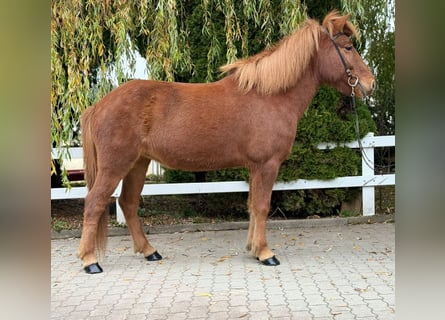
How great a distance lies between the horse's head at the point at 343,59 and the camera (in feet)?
13.8

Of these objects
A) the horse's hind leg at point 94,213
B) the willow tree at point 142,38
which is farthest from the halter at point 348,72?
the horse's hind leg at point 94,213

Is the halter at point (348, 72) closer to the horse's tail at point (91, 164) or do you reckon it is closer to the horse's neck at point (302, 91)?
the horse's neck at point (302, 91)

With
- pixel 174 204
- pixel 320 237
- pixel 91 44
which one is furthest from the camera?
pixel 174 204

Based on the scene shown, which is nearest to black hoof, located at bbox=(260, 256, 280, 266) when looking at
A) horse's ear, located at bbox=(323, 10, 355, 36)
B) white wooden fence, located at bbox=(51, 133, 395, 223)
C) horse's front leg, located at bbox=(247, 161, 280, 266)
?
horse's front leg, located at bbox=(247, 161, 280, 266)

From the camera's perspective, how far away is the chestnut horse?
405 centimetres

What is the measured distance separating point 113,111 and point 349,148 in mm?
3581

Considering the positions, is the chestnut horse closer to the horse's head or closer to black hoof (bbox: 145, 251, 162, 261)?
the horse's head

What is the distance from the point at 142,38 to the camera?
575 centimetres

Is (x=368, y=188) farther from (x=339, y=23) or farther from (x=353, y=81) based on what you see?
(x=339, y=23)

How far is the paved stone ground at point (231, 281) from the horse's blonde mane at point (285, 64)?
1800 millimetres
